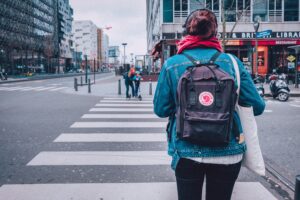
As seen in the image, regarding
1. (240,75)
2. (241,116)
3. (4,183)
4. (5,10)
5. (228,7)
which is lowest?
(4,183)

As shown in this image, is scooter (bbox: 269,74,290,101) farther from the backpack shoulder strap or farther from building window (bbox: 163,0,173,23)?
building window (bbox: 163,0,173,23)

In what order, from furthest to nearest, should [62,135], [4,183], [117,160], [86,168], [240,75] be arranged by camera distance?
[62,135], [117,160], [86,168], [4,183], [240,75]

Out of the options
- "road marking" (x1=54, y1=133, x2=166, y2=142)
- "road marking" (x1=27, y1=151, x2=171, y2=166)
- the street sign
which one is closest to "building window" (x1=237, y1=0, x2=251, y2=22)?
the street sign

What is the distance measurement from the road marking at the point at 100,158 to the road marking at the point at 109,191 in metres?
0.97

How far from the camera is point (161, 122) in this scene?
356 inches

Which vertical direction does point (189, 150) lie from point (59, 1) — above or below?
below

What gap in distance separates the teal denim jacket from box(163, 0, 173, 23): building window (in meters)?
32.0

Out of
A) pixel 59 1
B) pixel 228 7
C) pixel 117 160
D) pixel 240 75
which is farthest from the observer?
pixel 59 1

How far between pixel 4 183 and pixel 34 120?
531cm

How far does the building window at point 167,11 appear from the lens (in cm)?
3297

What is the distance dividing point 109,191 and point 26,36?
8095 cm

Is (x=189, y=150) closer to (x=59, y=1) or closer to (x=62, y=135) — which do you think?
(x=62, y=135)

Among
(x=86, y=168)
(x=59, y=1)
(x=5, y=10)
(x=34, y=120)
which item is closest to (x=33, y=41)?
(x=5, y=10)

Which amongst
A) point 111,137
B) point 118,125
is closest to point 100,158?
point 111,137
